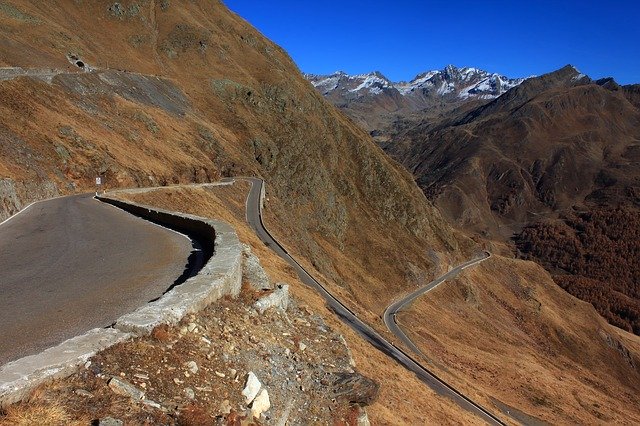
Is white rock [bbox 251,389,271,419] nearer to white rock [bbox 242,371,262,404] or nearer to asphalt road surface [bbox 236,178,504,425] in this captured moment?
white rock [bbox 242,371,262,404]

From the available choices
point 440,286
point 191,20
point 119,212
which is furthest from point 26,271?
point 191,20

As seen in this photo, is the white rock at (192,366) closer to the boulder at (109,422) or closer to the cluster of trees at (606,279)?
the boulder at (109,422)

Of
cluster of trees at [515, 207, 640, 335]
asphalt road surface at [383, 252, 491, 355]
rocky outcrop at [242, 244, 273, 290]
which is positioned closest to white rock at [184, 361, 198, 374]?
rocky outcrop at [242, 244, 273, 290]

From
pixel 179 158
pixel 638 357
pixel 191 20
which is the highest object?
pixel 191 20

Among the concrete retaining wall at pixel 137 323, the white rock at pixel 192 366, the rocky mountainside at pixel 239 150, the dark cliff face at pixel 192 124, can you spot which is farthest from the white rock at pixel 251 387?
the dark cliff face at pixel 192 124

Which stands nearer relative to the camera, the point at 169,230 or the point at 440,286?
the point at 169,230

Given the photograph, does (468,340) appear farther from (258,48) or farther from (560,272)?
(560,272)

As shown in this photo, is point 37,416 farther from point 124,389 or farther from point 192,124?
point 192,124

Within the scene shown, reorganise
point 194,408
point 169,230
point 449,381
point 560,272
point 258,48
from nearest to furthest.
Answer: point 194,408, point 169,230, point 449,381, point 258,48, point 560,272
